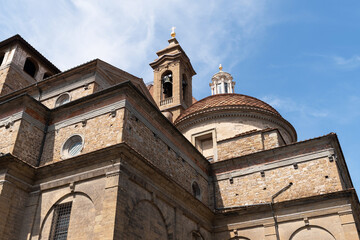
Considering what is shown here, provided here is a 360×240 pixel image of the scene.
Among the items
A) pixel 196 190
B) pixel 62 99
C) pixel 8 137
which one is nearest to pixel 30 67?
pixel 62 99

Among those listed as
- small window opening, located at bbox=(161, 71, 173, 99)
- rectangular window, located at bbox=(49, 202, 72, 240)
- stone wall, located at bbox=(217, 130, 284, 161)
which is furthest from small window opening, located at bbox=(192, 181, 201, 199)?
small window opening, located at bbox=(161, 71, 173, 99)

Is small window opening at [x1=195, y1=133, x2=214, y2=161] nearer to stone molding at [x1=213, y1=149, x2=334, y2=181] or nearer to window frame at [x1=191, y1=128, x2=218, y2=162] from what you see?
window frame at [x1=191, y1=128, x2=218, y2=162]

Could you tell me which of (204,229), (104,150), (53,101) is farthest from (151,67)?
(104,150)

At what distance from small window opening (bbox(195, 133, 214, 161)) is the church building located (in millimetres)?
62

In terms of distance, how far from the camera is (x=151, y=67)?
33.8 m

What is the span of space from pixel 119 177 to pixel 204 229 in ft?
20.6

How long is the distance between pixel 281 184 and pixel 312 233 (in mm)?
2427

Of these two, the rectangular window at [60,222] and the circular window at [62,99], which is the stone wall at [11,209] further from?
the circular window at [62,99]

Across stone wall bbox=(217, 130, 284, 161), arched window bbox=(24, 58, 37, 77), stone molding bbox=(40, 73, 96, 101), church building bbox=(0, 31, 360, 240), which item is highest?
arched window bbox=(24, 58, 37, 77)

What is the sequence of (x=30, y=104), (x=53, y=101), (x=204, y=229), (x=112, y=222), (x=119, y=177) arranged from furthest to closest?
(x=53, y=101)
(x=204, y=229)
(x=30, y=104)
(x=119, y=177)
(x=112, y=222)

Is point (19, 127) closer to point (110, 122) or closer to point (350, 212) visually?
point (110, 122)

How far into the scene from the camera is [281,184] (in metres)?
16.0

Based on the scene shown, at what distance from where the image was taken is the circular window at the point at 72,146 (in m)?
12.8

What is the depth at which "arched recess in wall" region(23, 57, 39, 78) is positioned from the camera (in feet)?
72.4
